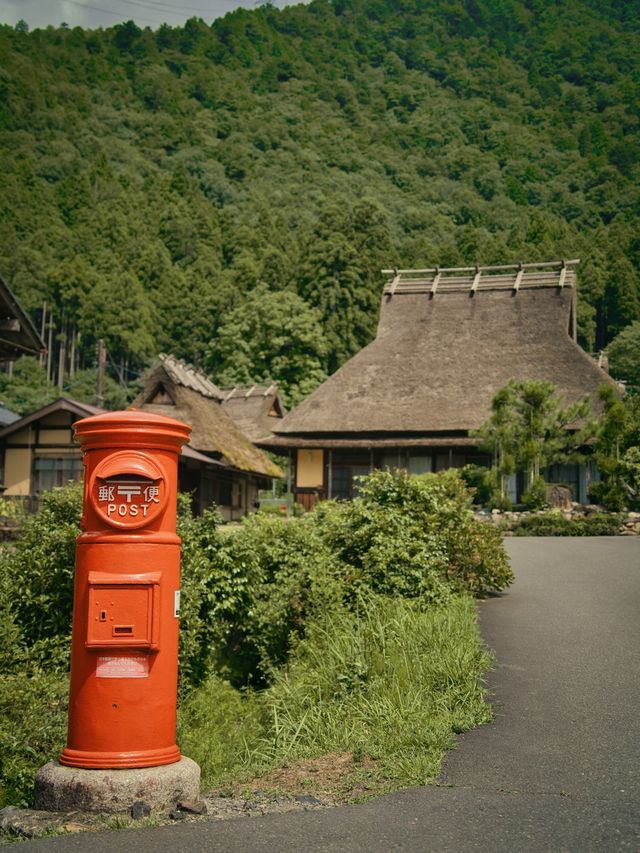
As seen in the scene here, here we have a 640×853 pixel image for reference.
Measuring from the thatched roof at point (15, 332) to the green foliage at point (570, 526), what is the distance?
1223 centimetres

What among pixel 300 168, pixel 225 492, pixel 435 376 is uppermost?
pixel 300 168

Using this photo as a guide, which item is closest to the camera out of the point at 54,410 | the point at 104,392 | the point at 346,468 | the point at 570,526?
the point at 570,526

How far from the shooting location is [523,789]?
5934 mm

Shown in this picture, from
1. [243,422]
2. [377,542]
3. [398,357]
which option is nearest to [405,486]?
[377,542]

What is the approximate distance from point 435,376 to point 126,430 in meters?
30.3

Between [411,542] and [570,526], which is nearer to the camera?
[411,542]

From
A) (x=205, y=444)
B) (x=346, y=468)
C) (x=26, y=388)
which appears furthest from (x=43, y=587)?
(x=26, y=388)

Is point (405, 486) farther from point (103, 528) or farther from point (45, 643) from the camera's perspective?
point (103, 528)

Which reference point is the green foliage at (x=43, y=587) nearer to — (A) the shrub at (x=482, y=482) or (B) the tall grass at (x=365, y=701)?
(B) the tall grass at (x=365, y=701)

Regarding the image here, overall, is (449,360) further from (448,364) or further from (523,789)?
(523,789)

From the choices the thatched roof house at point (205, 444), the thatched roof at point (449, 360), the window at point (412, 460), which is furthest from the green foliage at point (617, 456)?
the thatched roof house at point (205, 444)

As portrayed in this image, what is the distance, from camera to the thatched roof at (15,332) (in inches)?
701

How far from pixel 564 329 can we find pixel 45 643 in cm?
3003

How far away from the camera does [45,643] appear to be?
9.76 meters
